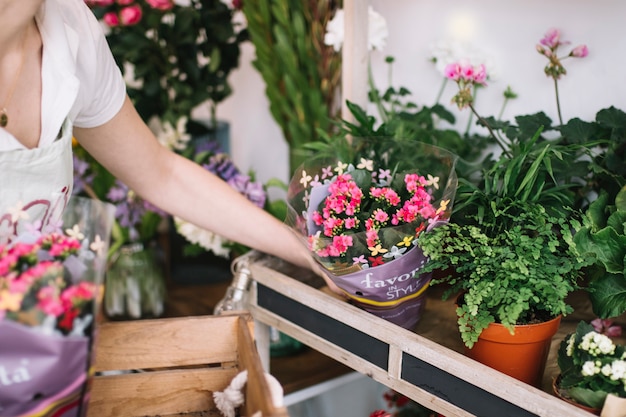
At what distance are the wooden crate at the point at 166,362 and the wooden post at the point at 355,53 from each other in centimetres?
79

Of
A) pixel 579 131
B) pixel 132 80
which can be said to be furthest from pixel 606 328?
pixel 132 80

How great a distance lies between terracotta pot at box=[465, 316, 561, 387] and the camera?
39.5 inches

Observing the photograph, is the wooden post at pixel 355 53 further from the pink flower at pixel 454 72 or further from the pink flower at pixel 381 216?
the pink flower at pixel 381 216

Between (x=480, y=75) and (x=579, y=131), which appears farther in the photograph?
(x=480, y=75)

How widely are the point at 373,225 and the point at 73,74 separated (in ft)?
1.76

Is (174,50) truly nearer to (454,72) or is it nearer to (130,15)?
(130,15)

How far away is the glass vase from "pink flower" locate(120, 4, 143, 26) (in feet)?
2.30

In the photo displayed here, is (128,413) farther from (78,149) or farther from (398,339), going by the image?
(78,149)

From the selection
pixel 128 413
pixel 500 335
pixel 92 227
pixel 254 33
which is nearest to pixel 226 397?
pixel 128 413

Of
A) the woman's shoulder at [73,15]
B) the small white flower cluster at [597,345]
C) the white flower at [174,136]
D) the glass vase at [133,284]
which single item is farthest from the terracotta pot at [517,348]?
the white flower at [174,136]

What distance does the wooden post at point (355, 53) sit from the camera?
4.89ft

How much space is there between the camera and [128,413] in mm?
937

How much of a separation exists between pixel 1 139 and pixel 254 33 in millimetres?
1210

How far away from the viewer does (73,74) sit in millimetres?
1002
